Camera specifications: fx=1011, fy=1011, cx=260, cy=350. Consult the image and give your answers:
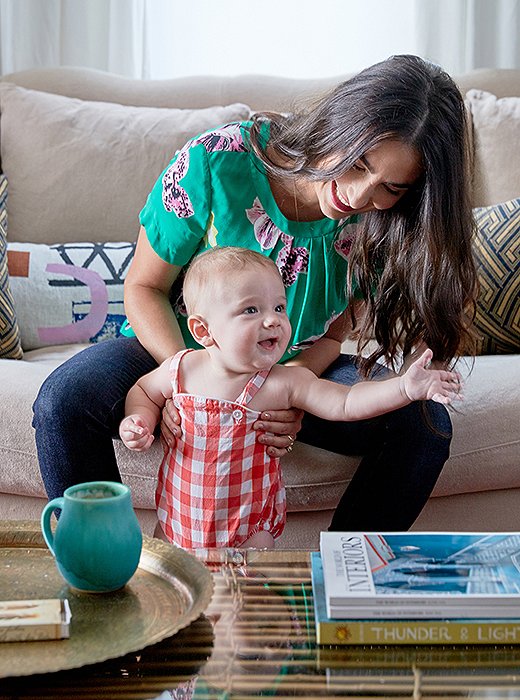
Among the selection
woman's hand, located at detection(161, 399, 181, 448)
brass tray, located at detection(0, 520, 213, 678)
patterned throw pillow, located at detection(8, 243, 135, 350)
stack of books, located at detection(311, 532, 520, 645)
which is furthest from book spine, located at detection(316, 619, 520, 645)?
patterned throw pillow, located at detection(8, 243, 135, 350)

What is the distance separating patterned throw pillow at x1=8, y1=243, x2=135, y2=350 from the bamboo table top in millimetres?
1261

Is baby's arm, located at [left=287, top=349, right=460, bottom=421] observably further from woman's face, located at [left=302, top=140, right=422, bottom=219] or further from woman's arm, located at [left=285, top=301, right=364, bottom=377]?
woman's face, located at [left=302, top=140, right=422, bottom=219]

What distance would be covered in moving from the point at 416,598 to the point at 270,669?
0.17 metres

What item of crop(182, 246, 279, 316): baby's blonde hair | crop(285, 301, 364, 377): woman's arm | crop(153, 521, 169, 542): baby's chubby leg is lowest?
crop(153, 521, 169, 542): baby's chubby leg

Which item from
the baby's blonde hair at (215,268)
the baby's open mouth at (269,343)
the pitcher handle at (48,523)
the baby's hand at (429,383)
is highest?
the baby's blonde hair at (215,268)

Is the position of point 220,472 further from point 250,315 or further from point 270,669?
point 270,669

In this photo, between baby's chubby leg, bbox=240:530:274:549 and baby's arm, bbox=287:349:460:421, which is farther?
baby's chubby leg, bbox=240:530:274:549

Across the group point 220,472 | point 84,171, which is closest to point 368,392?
point 220,472

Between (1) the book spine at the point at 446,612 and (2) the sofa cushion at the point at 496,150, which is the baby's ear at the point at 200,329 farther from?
(2) the sofa cushion at the point at 496,150

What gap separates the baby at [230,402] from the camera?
157cm

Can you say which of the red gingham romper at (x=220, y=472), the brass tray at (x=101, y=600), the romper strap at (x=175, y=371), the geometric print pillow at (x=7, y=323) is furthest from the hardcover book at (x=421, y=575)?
the geometric print pillow at (x=7, y=323)

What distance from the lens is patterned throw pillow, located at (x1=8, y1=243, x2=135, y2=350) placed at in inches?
90.3

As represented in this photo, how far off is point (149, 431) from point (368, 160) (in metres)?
0.55

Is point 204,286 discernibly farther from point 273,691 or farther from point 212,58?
point 212,58
